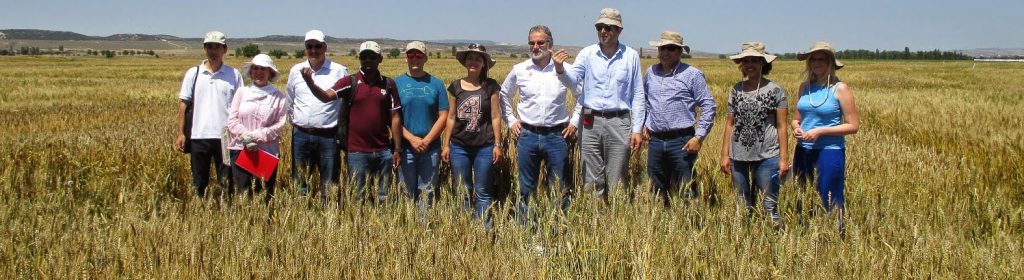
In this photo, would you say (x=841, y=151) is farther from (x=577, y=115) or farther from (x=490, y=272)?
(x=490, y=272)

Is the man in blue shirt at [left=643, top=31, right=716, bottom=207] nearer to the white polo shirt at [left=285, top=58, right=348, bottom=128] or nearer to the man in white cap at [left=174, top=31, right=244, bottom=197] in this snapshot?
→ the white polo shirt at [left=285, top=58, right=348, bottom=128]

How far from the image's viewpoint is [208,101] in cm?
502

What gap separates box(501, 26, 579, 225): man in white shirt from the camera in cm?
463

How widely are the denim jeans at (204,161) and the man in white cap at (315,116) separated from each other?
1.88 ft

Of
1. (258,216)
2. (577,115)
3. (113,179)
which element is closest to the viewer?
(258,216)

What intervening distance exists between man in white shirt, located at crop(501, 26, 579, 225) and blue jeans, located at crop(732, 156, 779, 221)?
109cm

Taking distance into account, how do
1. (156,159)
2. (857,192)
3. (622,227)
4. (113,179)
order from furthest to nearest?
(156,159)
(113,179)
(857,192)
(622,227)

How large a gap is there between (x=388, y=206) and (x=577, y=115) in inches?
56.8

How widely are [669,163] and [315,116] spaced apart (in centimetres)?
238

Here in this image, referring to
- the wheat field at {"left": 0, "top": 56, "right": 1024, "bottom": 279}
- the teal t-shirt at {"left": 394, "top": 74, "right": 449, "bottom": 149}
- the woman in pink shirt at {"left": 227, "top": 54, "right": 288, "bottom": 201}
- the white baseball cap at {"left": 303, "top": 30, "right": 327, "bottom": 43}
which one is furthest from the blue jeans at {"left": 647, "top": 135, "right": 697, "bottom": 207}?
the woman in pink shirt at {"left": 227, "top": 54, "right": 288, "bottom": 201}

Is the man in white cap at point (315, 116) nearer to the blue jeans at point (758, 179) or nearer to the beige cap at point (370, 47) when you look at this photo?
the beige cap at point (370, 47)

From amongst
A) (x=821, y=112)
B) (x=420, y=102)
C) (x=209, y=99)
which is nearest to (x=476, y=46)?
(x=420, y=102)

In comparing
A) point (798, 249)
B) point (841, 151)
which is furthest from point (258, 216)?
point (841, 151)

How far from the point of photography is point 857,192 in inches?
175
